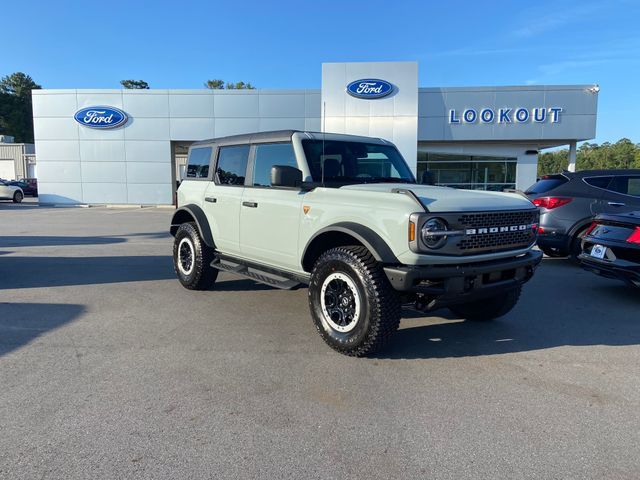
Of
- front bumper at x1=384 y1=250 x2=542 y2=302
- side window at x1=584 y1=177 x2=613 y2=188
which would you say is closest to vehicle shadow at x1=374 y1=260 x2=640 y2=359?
front bumper at x1=384 y1=250 x2=542 y2=302

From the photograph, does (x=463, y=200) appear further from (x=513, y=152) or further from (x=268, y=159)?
(x=513, y=152)

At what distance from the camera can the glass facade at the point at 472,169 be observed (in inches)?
993

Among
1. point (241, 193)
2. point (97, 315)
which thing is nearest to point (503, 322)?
point (241, 193)

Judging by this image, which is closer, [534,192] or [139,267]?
[139,267]

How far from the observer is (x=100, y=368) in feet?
13.1

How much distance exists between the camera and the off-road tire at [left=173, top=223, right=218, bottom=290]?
6.40 metres

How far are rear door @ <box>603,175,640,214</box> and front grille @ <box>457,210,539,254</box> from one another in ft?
15.6

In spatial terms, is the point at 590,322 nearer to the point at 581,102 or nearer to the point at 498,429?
the point at 498,429

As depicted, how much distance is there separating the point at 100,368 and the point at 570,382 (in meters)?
3.87

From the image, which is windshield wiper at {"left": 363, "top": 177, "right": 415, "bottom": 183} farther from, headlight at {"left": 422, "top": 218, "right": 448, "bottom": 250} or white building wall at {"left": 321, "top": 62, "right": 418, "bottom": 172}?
white building wall at {"left": 321, "top": 62, "right": 418, "bottom": 172}

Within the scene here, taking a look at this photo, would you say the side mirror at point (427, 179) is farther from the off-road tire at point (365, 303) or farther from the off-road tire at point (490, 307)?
the off-road tire at point (365, 303)

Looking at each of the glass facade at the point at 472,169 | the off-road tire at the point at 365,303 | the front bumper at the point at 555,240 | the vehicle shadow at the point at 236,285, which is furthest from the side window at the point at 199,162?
the glass facade at the point at 472,169

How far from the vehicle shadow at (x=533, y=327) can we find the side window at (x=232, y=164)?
2.65m

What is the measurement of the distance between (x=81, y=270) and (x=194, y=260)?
2.98m
